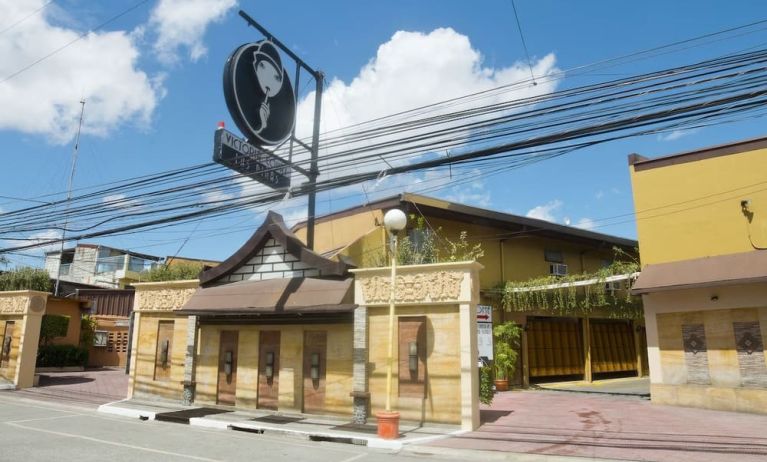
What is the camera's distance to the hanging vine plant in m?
20.1

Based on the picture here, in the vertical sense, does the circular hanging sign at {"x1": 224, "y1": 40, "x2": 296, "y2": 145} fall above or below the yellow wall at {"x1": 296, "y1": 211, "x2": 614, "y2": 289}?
above

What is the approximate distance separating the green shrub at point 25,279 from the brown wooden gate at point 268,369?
2567 centimetres

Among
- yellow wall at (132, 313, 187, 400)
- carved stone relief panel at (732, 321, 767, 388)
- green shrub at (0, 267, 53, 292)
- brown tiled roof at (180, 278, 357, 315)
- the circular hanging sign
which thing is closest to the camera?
the circular hanging sign

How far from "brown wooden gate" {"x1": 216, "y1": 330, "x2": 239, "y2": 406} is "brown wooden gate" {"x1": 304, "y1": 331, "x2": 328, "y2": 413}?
270 centimetres

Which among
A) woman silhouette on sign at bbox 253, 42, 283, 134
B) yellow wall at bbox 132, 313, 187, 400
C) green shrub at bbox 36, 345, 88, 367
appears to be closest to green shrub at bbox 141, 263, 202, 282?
Result: green shrub at bbox 36, 345, 88, 367

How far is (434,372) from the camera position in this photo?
41.7ft

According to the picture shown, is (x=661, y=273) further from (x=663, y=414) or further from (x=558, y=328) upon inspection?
(x=558, y=328)

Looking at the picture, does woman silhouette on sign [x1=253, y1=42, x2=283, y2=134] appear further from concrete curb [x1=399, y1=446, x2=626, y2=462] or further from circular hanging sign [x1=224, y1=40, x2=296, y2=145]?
concrete curb [x1=399, y1=446, x2=626, y2=462]

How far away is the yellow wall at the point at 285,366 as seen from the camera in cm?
1392

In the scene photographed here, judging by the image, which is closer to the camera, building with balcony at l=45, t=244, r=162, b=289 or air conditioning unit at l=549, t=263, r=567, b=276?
air conditioning unit at l=549, t=263, r=567, b=276

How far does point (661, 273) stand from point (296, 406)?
12095mm

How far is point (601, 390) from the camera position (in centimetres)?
2094

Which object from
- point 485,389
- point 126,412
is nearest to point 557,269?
point 485,389

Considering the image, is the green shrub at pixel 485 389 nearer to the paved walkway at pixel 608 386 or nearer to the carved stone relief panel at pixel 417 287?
the carved stone relief panel at pixel 417 287
